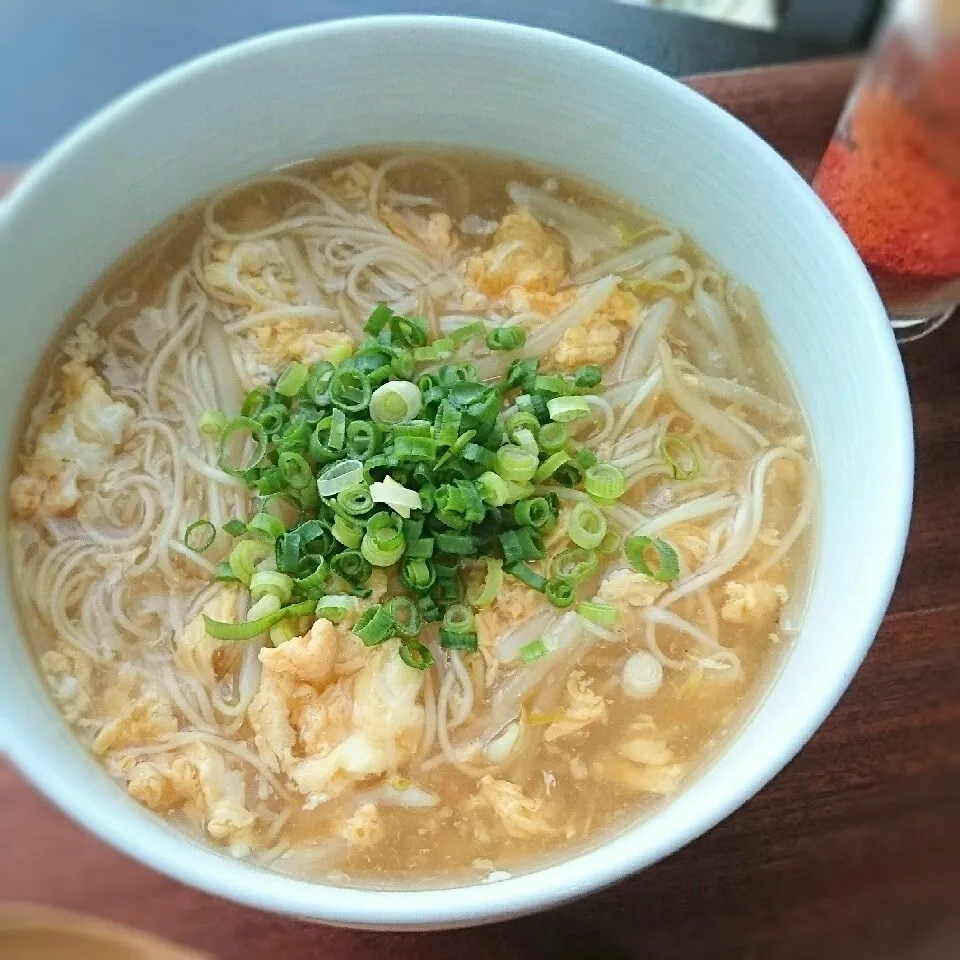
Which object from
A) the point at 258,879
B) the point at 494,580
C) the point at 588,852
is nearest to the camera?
the point at 258,879

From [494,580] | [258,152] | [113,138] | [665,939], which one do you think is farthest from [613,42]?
[665,939]

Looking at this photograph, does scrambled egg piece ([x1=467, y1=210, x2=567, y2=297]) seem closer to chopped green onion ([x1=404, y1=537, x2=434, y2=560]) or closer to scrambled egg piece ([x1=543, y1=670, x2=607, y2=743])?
chopped green onion ([x1=404, y1=537, x2=434, y2=560])

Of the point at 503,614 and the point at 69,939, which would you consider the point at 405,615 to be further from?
the point at 69,939

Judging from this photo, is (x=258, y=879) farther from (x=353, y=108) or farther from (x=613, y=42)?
(x=613, y=42)

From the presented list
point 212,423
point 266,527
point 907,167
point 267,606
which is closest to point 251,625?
point 267,606

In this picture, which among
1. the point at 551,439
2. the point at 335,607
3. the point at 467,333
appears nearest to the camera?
the point at 335,607

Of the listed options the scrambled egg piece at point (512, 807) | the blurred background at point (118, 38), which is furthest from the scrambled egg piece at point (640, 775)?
the blurred background at point (118, 38)

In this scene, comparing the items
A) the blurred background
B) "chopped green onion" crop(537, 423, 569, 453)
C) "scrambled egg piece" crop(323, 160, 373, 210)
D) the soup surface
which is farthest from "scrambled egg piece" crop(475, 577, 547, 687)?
the blurred background
